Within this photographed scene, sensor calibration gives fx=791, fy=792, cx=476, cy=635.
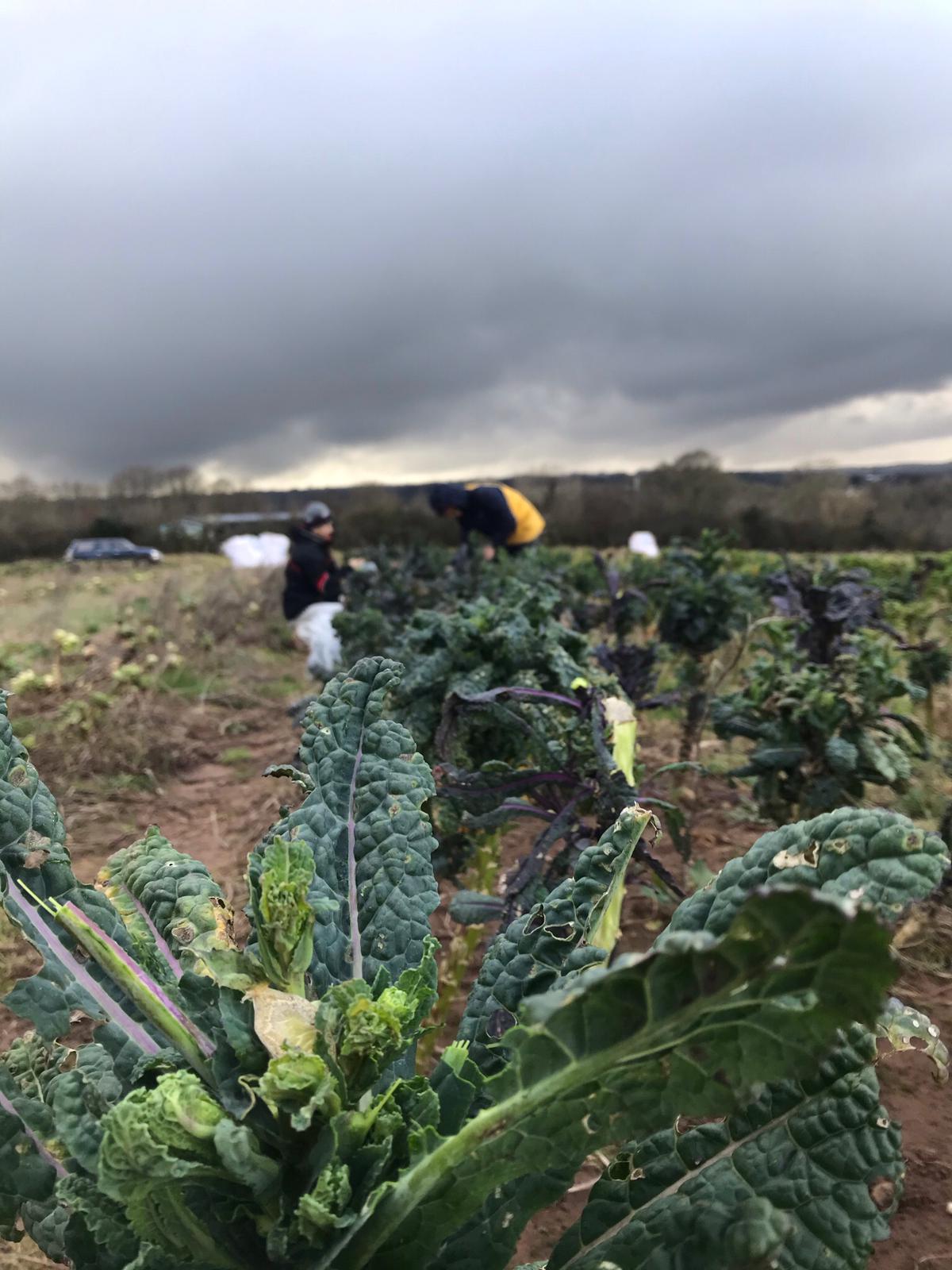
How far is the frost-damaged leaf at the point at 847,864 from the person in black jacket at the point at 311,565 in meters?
7.72

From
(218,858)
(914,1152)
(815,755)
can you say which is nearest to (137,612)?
(218,858)

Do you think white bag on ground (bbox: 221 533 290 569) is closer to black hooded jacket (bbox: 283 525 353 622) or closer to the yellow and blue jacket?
black hooded jacket (bbox: 283 525 353 622)

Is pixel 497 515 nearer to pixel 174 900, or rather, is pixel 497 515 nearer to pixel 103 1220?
pixel 174 900

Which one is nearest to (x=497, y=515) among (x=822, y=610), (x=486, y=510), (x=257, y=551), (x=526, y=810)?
(x=486, y=510)

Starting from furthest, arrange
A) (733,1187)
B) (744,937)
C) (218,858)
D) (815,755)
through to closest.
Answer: (218,858) → (815,755) → (733,1187) → (744,937)

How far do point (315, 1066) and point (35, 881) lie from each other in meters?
0.42

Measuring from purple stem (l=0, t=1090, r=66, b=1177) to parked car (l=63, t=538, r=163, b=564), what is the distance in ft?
67.3

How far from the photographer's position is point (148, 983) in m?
0.88

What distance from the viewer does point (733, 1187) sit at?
77 centimetres

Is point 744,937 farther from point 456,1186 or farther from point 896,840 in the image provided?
point 456,1186

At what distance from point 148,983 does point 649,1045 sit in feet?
1.90

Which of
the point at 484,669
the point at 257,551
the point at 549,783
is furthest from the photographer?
the point at 257,551

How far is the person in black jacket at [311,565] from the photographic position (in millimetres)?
8328

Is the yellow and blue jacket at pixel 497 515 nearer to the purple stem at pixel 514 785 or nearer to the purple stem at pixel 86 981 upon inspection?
the purple stem at pixel 514 785
